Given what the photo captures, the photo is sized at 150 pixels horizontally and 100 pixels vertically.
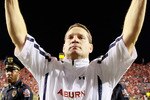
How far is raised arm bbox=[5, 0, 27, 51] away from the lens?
85.5 inches

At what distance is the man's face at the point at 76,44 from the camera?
7.69ft

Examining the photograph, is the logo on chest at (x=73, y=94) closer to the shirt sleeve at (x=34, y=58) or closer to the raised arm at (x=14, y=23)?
the shirt sleeve at (x=34, y=58)

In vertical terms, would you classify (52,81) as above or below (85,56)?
below

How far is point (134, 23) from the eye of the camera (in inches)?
83.4

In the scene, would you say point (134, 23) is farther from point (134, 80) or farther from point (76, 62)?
point (134, 80)

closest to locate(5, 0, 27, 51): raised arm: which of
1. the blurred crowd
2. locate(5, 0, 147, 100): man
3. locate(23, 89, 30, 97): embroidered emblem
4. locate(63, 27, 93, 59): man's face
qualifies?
locate(5, 0, 147, 100): man

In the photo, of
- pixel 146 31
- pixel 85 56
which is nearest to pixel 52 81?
pixel 85 56

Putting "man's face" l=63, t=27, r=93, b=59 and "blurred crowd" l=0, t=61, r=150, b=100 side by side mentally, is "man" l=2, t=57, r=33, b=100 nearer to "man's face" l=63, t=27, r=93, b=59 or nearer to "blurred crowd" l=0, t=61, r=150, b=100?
"man's face" l=63, t=27, r=93, b=59

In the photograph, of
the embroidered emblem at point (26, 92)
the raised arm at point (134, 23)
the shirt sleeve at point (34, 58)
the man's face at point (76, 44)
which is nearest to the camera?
the raised arm at point (134, 23)

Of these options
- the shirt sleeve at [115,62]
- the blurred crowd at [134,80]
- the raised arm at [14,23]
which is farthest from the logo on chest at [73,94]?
the blurred crowd at [134,80]

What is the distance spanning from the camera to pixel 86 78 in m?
2.27

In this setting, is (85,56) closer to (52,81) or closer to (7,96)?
(52,81)

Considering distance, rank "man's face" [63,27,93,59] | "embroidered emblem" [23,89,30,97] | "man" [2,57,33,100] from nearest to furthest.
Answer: "man's face" [63,27,93,59], "embroidered emblem" [23,89,30,97], "man" [2,57,33,100]

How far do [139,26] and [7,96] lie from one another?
3550mm
